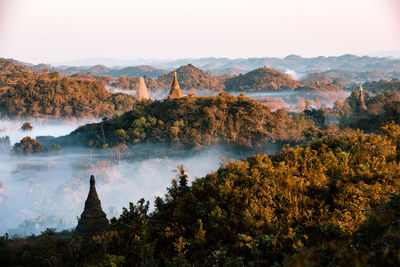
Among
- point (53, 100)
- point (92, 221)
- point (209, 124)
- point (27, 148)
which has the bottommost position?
point (27, 148)

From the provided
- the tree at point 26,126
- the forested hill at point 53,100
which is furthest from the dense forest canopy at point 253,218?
the forested hill at point 53,100

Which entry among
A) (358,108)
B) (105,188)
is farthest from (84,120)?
(358,108)

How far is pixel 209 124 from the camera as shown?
53.5m

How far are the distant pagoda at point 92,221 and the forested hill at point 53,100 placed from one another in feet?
307

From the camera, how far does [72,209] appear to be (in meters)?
49.8

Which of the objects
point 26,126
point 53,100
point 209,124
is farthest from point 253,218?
point 53,100

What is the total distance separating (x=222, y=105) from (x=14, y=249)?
4175cm

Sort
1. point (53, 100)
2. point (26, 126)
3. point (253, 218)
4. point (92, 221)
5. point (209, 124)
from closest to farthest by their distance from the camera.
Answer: point (253, 218), point (92, 221), point (209, 124), point (26, 126), point (53, 100)

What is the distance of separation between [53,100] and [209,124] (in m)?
66.7

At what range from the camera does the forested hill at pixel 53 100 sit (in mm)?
106500

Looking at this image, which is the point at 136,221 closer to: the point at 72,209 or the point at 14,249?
the point at 14,249

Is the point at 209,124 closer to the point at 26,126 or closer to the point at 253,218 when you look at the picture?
the point at 253,218

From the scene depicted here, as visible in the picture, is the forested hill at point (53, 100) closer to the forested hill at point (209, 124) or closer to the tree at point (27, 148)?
the tree at point (27, 148)

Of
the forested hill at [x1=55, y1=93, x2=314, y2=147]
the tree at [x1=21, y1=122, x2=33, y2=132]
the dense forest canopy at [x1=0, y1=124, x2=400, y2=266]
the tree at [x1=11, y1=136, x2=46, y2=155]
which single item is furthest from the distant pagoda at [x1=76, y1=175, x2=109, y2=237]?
the tree at [x1=21, y1=122, x2=33, y2=132]
